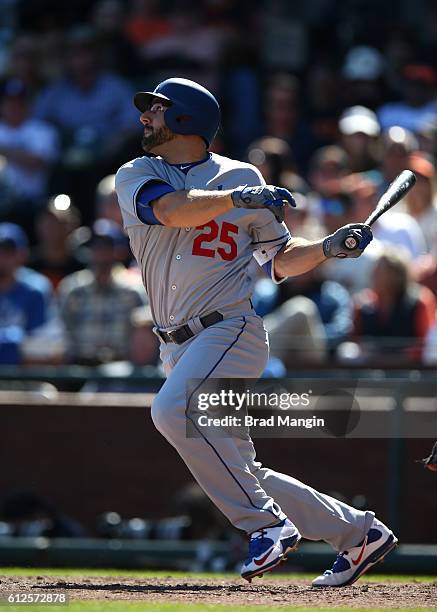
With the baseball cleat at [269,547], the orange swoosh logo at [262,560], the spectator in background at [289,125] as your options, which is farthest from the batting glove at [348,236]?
the spectator in background at [289,125]

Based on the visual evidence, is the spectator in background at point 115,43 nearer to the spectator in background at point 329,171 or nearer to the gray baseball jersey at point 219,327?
the spectator in background at point 329,171

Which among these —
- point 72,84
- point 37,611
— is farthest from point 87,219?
point 37,611

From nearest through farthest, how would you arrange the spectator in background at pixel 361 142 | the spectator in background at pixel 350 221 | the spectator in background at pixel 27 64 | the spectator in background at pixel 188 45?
the spectator in background at pixel 350 221 → the spectator in background at pixel 361 142 → the spectator in background at pixel 188 45 → the spectator in background at pixel 27 64

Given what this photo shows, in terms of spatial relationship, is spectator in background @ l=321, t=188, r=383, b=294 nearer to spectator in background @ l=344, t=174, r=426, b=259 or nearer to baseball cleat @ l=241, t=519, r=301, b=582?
spectator in background @ l=344, t=174, r=426, b=259

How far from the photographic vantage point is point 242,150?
12.2m

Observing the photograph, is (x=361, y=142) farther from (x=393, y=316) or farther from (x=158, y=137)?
(x=158, y=137)

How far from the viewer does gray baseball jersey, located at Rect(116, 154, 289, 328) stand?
5461mm

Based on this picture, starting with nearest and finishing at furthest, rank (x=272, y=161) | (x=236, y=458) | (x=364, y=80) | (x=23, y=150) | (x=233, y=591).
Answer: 1. (x=236, y=458)
2. (x=233, y=591)
3. (x=272, y=161)
4. (x=23, y=150)
5. (x=364, y=80)

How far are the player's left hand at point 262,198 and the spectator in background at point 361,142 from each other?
19.4 ft

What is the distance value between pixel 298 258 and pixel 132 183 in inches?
30.6

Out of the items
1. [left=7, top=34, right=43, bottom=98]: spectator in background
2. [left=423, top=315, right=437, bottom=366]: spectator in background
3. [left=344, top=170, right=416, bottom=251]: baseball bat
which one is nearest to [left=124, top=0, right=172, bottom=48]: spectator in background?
[left=7, top=34, right=43, bottom=98]: spectator in background

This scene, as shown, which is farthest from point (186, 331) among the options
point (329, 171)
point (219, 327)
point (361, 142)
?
point (361, 142)

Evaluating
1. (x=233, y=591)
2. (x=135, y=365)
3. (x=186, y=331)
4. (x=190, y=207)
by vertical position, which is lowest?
(x=233, y=591)

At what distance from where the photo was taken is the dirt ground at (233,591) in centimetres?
529
